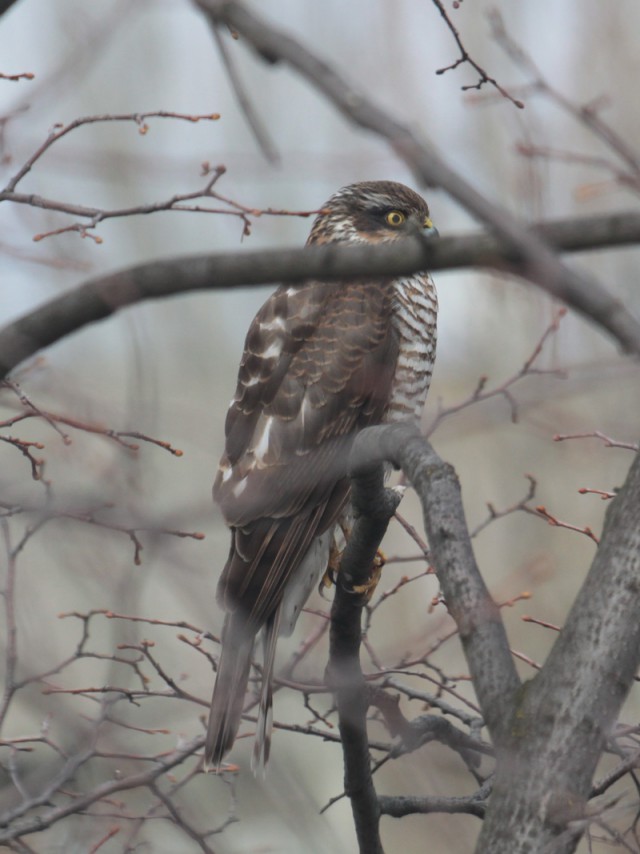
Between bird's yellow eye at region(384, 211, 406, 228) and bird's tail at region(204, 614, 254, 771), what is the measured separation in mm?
2192

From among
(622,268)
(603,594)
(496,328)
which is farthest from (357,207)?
(496,328)

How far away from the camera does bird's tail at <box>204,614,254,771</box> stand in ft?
12.2

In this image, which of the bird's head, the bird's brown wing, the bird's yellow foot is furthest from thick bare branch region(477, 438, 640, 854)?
the bird's head

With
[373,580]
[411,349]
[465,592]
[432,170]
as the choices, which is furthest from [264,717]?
[432,170]

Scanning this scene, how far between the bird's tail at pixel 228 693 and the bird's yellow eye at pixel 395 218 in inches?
86.3

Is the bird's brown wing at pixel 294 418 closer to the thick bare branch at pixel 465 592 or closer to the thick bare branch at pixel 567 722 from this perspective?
the thick bare branch at pixel 465 592

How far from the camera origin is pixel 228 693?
3.86 m

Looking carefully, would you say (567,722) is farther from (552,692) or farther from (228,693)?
(228,693)

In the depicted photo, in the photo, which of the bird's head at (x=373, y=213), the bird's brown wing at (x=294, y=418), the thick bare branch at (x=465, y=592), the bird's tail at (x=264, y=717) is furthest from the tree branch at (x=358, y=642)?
the bird's head at (x=373, y=213)

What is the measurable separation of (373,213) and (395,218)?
0.36 feet

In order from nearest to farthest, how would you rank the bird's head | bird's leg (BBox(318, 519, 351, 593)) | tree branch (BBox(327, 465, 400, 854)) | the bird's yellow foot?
tree branch (BBox(327, 465, 400, 854))
the bird's yellow foot
bird's leg (BBox(318, 519, 351, 593))
the bird's head

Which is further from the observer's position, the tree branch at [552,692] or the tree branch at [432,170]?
the tree branch at [552,692]

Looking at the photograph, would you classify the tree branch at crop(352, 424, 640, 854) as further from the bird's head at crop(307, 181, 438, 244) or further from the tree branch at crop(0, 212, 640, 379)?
the bird's head at crop(307, 181, 438, 244)

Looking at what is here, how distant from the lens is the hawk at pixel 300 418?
427cm
